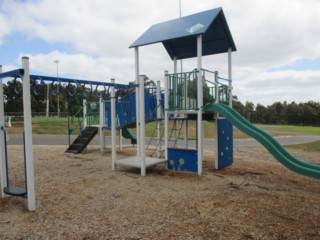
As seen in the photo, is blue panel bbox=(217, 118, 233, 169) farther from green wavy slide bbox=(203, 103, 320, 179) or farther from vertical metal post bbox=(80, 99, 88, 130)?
vertical metal post bbox=(80, 99, 88, 130)

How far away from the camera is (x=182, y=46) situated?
9664mm

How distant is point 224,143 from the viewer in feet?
28.9

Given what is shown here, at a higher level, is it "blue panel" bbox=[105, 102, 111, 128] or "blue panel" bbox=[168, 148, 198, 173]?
"blue panel" bbox=[105, 102, 111, 128]

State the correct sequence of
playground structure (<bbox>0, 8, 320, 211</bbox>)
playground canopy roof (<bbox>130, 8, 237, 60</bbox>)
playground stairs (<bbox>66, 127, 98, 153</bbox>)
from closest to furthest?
playground structure (<bbox>0, 8, 320, 211</bbox>)
playground canopy roof (<bbox>130, 8, 237, 60</bbox>)
playground stairs (<bbox>66, 127, 98, 153</bbox>)

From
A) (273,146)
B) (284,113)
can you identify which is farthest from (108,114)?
(284,113)

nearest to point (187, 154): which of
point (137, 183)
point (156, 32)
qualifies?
point (137, 183)

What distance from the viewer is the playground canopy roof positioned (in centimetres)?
759

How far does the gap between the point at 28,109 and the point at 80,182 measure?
2.83 metres

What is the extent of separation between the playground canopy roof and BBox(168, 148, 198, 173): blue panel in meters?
3.10

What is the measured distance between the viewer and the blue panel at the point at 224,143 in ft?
27.9

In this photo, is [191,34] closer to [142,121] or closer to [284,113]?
[142,121]

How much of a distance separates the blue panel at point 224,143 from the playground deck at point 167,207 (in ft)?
2.28

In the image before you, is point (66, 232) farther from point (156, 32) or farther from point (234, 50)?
point (234, 50)

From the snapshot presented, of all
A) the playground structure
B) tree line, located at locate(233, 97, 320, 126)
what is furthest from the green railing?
tree line, located at locate(233, 97, 320, 126)
